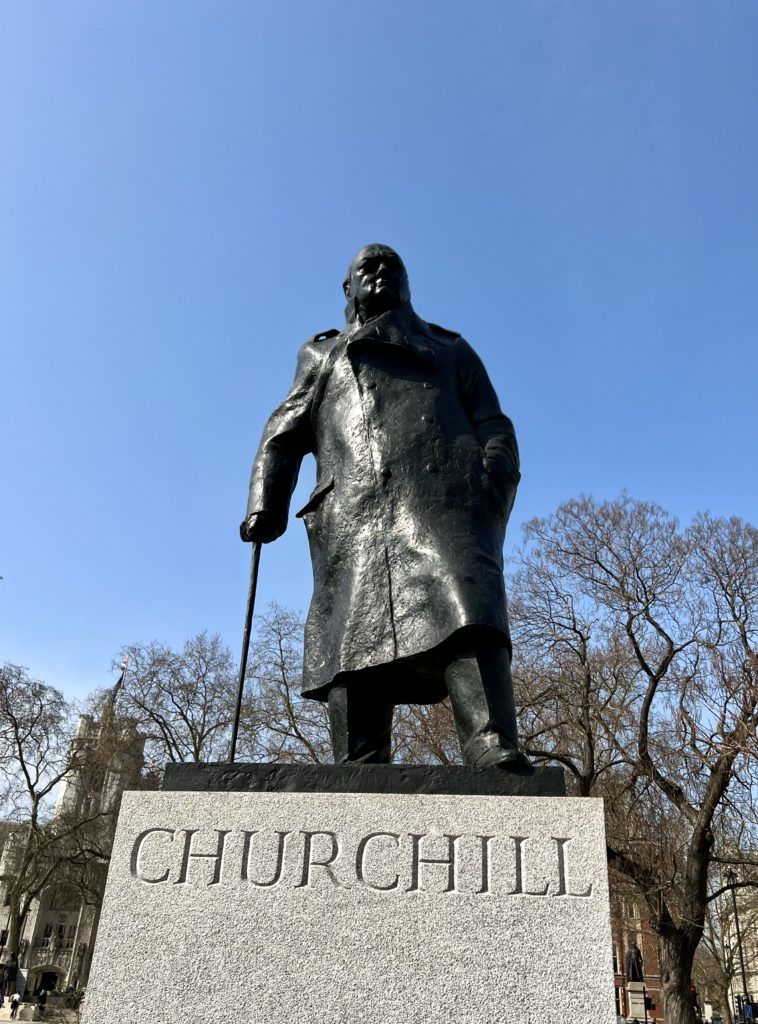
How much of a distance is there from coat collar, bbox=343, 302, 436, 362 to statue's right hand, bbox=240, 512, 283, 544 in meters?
0.99

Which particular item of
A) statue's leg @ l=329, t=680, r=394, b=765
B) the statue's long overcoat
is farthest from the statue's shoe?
statue's leg @ l=329, t=680, r=394, b=765

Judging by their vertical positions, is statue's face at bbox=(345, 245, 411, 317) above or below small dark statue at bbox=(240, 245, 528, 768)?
above

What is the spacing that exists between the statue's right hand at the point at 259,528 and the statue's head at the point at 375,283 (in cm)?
123

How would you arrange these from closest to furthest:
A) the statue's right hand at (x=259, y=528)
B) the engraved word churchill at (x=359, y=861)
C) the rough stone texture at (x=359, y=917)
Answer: the rough stone texture at (x=359, y=917)
the engraved word churchill at (x=359, y=861)
the statue's right hand at (x=259, y=528)

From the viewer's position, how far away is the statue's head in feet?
15.4

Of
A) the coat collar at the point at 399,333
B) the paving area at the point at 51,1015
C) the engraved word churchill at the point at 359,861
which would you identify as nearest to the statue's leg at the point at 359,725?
the engraved word churchill at the point at 359,861

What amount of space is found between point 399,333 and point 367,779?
2.32 metres

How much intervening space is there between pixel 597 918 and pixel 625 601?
752 inches

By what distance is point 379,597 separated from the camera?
12.4 feet

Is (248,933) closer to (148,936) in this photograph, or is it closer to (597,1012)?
(148,936)

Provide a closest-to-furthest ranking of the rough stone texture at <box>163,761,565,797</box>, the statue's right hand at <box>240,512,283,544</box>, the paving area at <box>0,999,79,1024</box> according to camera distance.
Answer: the rough stone texture at <box>163,761,565,797</box> → the statue's right hand at <box>240,512,283,544</box> → the paving area at <box>0,999,79,1024</box>

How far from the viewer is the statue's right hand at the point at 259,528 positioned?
4395mm

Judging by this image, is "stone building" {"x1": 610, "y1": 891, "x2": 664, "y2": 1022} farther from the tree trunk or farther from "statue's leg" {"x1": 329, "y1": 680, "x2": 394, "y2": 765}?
"statue's leg" {"x1": 329, "y1": 680, "x2": 394, "y2": 765}

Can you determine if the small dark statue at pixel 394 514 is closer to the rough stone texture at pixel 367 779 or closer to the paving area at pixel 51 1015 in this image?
the rough stone texture at pixel 367 779
